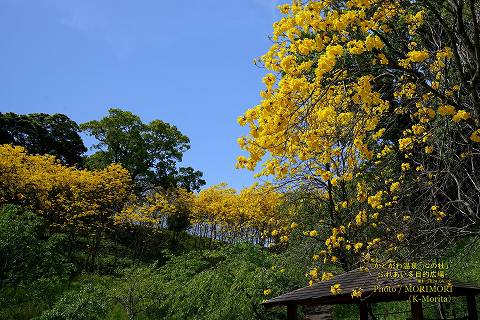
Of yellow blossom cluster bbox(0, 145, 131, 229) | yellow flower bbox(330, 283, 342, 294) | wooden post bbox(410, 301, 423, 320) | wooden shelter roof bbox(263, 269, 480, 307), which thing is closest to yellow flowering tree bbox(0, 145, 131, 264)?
yellow blossom cluster bbox(0, 145, 131, 229)

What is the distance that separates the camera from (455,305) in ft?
39.6

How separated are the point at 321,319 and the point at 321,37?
44.1 ft

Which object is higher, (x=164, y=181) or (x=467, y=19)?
(x=164, y=181)

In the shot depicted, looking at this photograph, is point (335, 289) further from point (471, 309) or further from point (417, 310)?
point (471, 309)

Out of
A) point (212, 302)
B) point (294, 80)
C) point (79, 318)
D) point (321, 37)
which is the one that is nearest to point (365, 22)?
point (321, 37)

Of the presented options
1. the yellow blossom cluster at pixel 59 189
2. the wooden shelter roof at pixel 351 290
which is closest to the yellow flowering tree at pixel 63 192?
the yellow blossom cluster at pixel 59 189

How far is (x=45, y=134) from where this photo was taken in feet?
96.2

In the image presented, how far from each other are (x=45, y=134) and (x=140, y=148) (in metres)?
7.51

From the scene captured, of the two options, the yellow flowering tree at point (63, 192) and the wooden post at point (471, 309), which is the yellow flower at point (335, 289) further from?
the yellow flowering tree at point (63, 192)

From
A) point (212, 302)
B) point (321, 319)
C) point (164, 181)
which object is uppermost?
point (164, 181)

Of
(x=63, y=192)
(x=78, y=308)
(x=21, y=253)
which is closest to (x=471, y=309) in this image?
(x=78, y=308)

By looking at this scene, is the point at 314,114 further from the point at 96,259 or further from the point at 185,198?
the point at 185,198

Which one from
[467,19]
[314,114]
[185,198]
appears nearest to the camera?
[314,114]

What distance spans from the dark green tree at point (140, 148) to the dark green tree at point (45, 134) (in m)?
2.51
